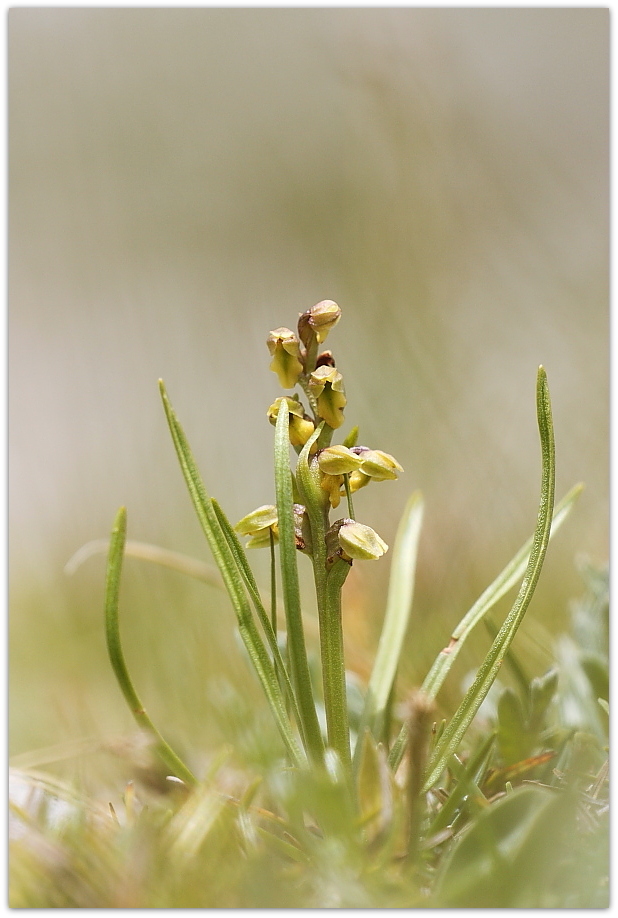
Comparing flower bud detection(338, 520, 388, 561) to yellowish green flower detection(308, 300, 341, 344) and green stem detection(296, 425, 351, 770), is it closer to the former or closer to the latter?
green stem detection(296, 425, 351, 770)

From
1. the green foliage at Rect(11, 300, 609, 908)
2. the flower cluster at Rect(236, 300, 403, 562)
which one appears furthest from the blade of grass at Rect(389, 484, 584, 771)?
the flower cluster at Rect(236, 300, 403, 562)

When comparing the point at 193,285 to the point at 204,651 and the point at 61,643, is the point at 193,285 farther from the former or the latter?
the point at 204,651

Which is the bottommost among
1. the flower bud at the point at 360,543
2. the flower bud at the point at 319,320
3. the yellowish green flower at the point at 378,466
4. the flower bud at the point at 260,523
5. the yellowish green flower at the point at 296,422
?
the flower bud at the point at 360,543

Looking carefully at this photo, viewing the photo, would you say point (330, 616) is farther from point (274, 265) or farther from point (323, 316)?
point (274, 265)

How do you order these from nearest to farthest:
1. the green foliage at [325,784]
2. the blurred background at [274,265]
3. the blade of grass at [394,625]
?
the green foliage at [325,784]
the blade of grass at [394,625]
the blurred background at [274,265]

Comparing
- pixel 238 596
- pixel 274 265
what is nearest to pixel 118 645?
pixel 238 596

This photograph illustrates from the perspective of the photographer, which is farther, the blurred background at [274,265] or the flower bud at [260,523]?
the blurred background at [274,265]

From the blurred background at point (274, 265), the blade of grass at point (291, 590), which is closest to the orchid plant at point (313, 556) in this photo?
the blade of grass at point (291, 590)

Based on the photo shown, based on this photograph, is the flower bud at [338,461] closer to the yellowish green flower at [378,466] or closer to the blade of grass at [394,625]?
the yellowish green flower at [378,466]
